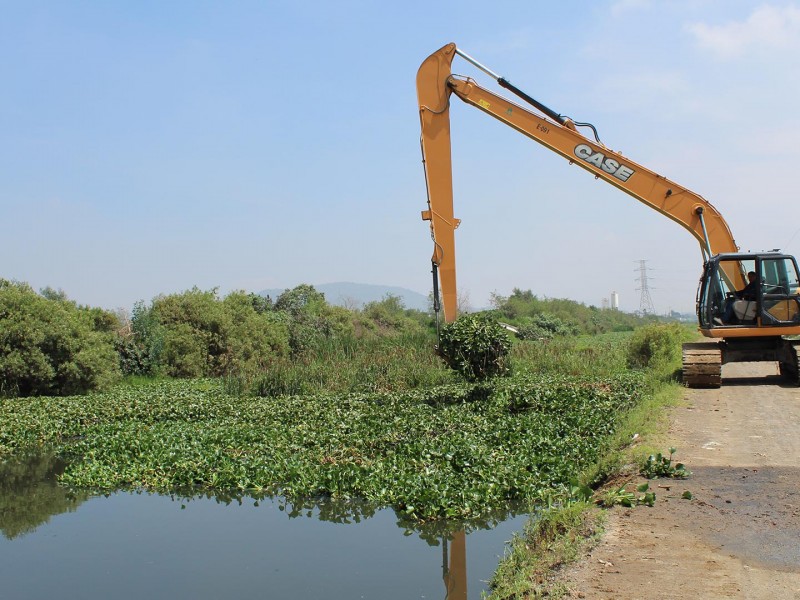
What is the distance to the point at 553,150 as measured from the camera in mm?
15414

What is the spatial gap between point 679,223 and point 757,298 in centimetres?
213

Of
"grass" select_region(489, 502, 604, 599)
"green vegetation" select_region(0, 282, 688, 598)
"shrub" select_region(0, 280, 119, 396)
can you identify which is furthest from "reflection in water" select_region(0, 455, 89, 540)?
"shrub" select_region(0, 280, 119, 396)

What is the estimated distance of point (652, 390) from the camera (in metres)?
14.7

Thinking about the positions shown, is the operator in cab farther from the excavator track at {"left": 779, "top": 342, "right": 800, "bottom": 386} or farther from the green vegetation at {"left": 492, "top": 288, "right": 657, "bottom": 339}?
the green vegetation at {"left": 492, "top": 288, "right": 657, "bottom": 339}

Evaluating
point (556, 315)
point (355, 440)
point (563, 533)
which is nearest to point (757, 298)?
point (355, 440)

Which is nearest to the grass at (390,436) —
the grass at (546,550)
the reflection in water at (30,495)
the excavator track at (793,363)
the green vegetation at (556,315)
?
the grass at (546,550)

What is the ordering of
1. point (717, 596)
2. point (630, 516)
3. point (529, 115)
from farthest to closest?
1. point (529, 115)
2. point (630, 516)
3. point (717, 596)

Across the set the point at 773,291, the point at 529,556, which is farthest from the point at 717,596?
the point at 773,291

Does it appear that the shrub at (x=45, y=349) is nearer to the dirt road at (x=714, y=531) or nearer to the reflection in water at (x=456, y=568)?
the reflection in water at (x=456, y=568)

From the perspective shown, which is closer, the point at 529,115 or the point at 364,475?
the point at 364,475

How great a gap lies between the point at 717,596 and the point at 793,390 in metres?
10.4

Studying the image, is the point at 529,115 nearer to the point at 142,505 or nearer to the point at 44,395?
the point at 142,505

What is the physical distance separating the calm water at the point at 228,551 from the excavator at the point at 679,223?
20.9ft

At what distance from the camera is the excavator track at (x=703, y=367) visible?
14.4 m
